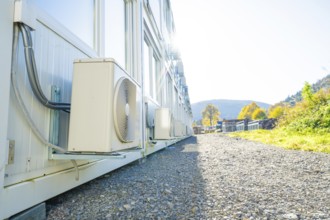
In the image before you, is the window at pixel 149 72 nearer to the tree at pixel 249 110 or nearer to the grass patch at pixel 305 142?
the grass patch at pixel 305 142

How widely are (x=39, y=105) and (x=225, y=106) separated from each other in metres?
175

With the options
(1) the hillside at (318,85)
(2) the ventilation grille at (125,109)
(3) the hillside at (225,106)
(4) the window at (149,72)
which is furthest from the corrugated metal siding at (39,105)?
(3) the hillside at (225,106)

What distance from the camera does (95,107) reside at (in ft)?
4.53

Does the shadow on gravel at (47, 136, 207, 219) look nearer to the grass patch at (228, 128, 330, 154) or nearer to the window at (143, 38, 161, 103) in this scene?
the window at (143, 38, 161, 103)

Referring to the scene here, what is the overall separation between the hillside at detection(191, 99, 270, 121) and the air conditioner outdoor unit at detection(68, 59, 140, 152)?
152 meters

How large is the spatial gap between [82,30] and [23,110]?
1.09m

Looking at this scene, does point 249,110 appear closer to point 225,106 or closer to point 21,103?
point 21,103

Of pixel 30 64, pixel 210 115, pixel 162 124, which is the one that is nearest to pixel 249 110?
pixel 210 115

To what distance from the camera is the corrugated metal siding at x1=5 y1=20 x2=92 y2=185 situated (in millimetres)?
1128

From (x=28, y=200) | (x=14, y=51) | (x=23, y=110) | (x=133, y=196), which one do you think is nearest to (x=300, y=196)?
(x=133, y=196)

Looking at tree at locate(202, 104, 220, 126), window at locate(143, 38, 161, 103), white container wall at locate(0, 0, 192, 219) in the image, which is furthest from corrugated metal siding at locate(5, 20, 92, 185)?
tree at locate(202, 104, 220, 126)

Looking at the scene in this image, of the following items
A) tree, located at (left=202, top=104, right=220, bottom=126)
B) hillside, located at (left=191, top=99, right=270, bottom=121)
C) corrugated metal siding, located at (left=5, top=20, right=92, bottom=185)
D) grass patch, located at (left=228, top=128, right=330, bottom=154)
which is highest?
hillside, located at (left=191, top=99, right=270, bottom=121)

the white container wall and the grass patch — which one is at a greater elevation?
the white container wall

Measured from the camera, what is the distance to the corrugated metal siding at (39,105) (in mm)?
1128
